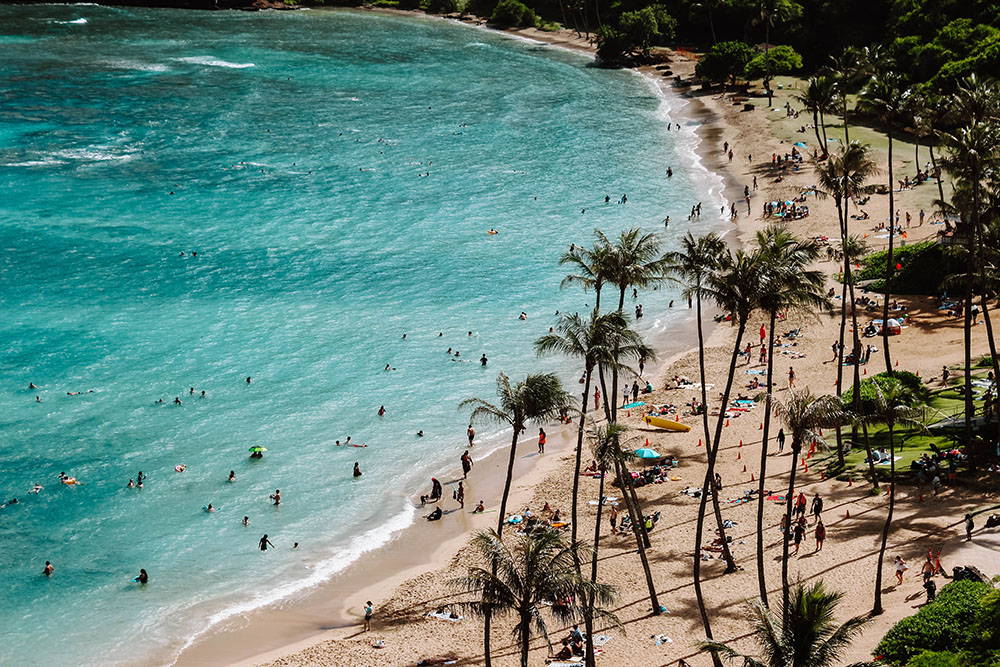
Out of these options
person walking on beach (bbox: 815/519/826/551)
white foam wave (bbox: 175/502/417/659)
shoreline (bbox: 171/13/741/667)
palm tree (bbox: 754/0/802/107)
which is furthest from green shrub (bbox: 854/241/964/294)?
palm tree (bbox: 754/0/802/107)

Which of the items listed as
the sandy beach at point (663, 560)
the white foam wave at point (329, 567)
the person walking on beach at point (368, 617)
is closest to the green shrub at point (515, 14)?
the sandy beach at point (663, 560)

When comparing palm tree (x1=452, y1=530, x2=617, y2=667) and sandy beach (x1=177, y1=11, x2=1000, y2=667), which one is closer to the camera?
palm tree (x1=452, y1=530, x2=617, y2=667)

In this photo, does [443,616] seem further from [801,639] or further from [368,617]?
[801,639]

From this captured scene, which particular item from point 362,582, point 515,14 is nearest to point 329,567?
point 362,582

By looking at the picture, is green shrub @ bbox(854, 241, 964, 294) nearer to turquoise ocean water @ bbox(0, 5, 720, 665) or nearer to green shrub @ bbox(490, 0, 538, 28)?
turquoise ocean water @ bbox(0, 5, 720, 665)

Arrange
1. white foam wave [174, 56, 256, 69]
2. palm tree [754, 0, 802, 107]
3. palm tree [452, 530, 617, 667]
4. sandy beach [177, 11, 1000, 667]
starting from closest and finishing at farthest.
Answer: palm tree [452, 530, 617, 667]
sandy beach [177, 11, 1000, 667]
palm tree [754, 0, 802, 107]
white foam wave [174, 56, 256, 69]

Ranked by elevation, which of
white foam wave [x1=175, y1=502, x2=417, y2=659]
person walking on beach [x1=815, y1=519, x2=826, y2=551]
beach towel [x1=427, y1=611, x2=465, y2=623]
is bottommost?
white foam wave [x1=175, y1=502, x2=417, y2=659]

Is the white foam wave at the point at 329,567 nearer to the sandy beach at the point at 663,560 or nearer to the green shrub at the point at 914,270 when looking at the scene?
the sandy beach at the point at 663,560
